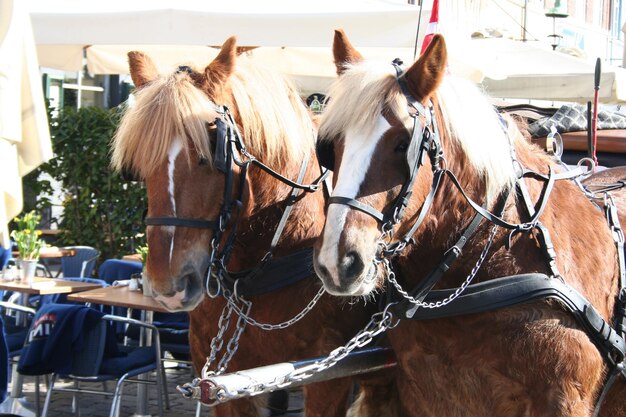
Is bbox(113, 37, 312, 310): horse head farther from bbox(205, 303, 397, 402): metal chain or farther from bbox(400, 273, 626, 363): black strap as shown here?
bbox(400, 273, 626, 363): black strap

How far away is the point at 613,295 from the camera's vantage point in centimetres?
304

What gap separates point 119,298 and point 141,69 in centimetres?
248

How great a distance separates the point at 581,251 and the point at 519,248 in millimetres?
263

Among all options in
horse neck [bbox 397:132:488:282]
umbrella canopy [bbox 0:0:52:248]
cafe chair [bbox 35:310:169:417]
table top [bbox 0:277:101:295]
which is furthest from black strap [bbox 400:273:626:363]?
table top [bbox 0:277:101:295]

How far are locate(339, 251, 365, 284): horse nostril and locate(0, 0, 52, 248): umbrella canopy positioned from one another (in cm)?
114

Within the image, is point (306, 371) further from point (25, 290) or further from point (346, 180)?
point (25, 290)

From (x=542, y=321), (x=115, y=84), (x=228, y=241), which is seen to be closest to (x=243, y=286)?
(x=228, y=241)

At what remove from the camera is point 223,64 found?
336 centimetres

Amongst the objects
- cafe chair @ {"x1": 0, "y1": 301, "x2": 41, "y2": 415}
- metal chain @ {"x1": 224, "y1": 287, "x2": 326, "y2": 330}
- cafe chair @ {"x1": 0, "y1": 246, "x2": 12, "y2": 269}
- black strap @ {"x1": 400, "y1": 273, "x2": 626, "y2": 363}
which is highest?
black strap @ {"x1": 400, "y1": 273, "x2": 626, "y2": 363}

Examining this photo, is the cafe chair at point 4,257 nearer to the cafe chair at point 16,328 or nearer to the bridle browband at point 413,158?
the cafe chair at point 16,328

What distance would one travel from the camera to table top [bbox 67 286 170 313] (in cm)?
548

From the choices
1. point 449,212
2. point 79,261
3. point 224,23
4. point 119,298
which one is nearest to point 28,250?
point 119,298

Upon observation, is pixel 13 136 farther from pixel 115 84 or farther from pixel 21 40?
pixel 115 84

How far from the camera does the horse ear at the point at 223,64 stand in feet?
10.9
